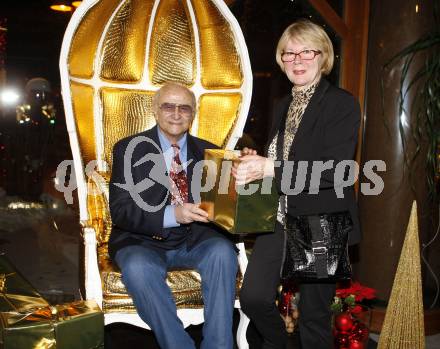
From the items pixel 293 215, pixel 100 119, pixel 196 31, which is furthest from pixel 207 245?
pixel 196 31

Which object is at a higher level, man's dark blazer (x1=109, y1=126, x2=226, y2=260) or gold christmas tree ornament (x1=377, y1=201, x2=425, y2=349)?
man's dark blazer (x1=109, y1=126, x2=226, y2=260)

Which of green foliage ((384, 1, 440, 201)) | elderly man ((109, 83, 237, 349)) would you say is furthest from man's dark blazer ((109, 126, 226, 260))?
green foliage ((384, 1, 440, 201))

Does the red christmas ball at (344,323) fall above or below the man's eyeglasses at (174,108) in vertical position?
below

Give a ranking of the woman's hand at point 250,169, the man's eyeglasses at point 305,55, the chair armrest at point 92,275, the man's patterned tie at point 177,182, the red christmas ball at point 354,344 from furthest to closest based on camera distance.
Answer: the red christmas ball at point 354,344 < the man's patterned tie at point 177,182 < the chair armrest at point 92,275 < the man's eyeglasses at point 305,55 < the woman's hand at point 250,169

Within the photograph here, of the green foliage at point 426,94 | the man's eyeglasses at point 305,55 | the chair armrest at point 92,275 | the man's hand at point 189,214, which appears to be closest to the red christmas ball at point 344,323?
the green foliage at point 426,94

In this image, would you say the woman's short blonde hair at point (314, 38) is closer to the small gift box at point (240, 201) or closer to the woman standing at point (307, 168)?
the woman standing at point (307, 168)

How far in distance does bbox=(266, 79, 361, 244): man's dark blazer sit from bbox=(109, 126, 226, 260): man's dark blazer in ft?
1.84

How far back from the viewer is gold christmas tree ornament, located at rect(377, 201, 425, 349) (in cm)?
197

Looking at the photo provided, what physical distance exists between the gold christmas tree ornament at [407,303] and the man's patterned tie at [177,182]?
0.95 metres

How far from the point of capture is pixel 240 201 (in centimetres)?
175

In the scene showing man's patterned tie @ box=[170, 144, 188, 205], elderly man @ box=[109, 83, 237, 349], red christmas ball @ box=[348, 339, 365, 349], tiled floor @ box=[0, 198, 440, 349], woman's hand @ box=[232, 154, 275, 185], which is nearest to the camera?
woman's hand @ box=[232, 154, 275, 185]

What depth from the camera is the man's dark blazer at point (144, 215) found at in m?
2.08

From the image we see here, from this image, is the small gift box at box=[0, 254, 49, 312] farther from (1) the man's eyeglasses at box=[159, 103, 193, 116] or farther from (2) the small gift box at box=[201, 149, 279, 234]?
(1) the man's eyeglasses at box=[159, 103, 193, 116]

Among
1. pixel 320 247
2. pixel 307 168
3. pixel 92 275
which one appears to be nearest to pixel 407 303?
pixel 320 247
